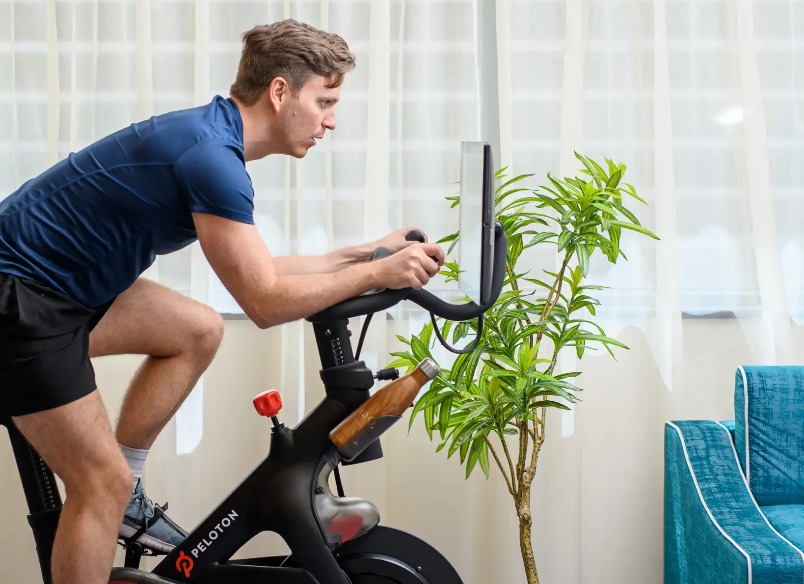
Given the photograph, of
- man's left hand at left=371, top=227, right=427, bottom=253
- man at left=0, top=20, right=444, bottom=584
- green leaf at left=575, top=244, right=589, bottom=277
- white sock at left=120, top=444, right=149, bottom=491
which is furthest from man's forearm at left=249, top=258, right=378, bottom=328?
green leaf at left=575, top=244, right=589, bottom=277

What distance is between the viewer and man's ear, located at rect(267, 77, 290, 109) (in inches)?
63.1

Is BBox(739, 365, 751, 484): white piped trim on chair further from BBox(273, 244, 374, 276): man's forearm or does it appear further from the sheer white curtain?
BBox(273, 244, 374, 276): man's forearm

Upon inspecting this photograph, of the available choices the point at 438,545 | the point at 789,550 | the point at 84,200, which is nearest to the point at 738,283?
the point at 789,550

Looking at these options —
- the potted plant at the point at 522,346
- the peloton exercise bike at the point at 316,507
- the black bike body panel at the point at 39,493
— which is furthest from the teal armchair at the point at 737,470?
the black bike body panel at the point at 39,493

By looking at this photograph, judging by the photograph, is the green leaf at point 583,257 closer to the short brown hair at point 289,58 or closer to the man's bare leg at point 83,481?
the short brown hair at point 289,58

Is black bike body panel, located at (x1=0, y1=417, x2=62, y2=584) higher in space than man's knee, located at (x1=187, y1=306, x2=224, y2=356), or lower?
lower

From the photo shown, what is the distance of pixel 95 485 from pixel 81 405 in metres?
0.14

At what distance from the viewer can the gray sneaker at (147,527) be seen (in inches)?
67.3

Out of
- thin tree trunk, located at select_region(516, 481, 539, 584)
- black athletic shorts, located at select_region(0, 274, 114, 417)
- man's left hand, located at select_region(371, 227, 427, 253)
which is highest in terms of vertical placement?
man's left hand, located at select_region(371, 227, 427, 253)

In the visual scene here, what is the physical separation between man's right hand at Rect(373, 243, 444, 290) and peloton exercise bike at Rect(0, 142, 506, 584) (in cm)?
9

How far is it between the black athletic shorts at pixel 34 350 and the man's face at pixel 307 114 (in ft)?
1.66

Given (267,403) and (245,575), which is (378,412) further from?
(245,575)

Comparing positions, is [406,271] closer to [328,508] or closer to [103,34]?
[328,508]

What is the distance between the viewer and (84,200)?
1.52 metres
